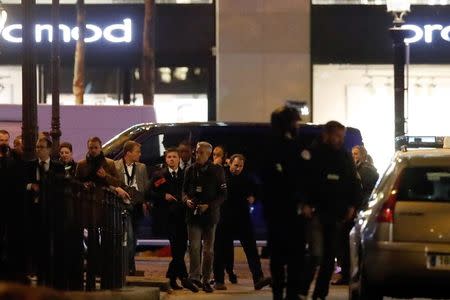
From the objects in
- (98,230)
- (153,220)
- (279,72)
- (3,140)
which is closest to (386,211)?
(98,230)

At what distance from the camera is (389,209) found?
37.3 feet

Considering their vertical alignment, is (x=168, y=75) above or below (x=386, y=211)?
above

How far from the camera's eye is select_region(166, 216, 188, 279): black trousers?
15.3 m

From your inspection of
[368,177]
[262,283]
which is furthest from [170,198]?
[368,177]

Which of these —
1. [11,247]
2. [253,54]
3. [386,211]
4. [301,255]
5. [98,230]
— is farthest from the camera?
[253,54]

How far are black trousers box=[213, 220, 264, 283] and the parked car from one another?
12.9 feet

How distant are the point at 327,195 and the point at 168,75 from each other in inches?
619

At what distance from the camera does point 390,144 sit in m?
26.9

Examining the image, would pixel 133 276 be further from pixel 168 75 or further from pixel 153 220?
pixel 168 75

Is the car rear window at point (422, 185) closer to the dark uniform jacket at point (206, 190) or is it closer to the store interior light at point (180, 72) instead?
the dark uniform jacket at point (206, 190)

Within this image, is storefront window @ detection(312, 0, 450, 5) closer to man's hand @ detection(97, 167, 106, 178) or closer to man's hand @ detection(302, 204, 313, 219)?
man's hand @ detection(97, 167, 106, 178)

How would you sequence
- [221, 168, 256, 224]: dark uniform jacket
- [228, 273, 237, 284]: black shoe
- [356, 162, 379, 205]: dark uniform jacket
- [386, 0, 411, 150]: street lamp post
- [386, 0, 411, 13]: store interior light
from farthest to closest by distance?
[386, 0, 411, 13]: store interior light < [386, 0, 411, 150]: street lamp post < [356, 162, 379, 205]: dark uniform jacket < [228, 273, 237, 284]: black shoe < [221, 168, 256, 224]: dark uniform jacket

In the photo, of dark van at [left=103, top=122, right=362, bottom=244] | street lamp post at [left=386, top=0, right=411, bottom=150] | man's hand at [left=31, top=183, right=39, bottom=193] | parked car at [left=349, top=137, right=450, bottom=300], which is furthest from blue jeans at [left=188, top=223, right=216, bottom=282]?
street lamp post at [left=386, top=0, right=411, bottom=150]

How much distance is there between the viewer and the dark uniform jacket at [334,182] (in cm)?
1162
